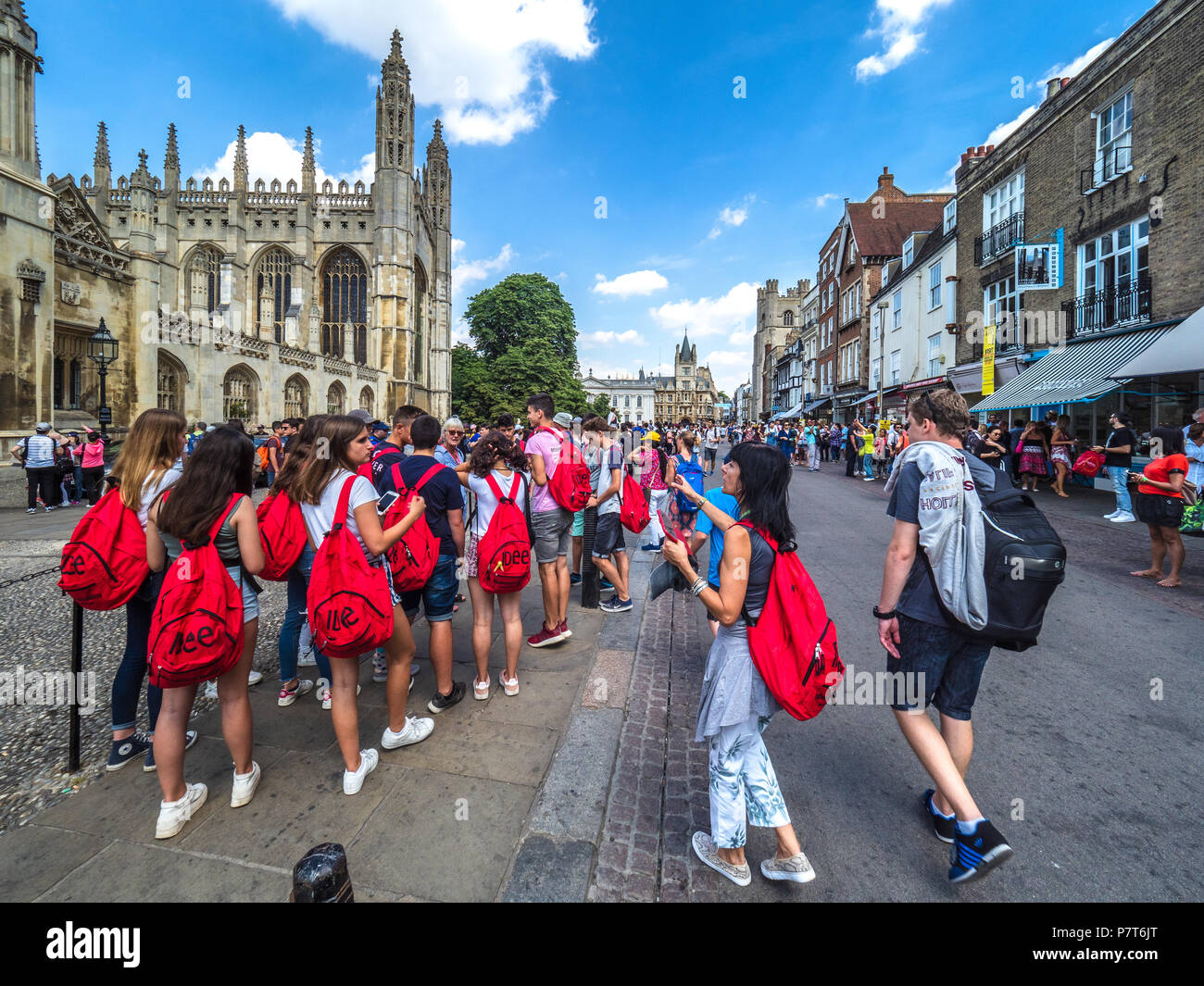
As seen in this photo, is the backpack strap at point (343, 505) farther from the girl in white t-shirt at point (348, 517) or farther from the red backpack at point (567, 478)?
the red backpack at point (567, 478)

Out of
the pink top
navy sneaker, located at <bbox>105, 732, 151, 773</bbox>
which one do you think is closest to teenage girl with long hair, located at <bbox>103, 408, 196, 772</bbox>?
navy sneaker, located at <bbox>105, 732, 151, 773</bbox>

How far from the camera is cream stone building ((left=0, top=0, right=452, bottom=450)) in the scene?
1376cm

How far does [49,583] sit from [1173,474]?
41.6 feet

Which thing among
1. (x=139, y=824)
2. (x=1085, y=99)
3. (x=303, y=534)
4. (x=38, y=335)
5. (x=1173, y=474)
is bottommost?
(x=139, y=824)

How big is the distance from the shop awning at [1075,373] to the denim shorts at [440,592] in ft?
46.6

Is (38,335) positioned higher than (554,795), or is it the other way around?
(38,335)

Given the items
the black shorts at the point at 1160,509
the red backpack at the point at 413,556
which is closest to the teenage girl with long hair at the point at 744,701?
the red backpack at the point at 413,556

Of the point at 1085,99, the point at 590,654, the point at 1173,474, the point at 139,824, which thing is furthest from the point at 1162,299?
the point at 139,824

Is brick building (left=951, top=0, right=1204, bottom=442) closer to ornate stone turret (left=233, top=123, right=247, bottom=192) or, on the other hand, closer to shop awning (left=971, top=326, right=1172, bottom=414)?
shop awning (left=971, top=326, right=1172, bottom=414)

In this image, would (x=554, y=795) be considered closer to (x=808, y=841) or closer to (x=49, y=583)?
(x=808, y=841)

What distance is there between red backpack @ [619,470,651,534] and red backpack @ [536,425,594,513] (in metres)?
1.08

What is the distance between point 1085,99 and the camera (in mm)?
15219

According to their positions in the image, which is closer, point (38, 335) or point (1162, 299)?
point (1162, 299)

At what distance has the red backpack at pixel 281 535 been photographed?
343cm
